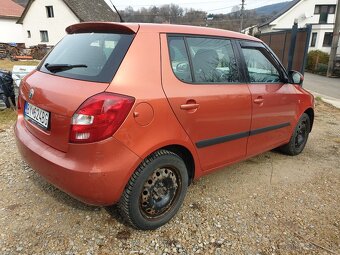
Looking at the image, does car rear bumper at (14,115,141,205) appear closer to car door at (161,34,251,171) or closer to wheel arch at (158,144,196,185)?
wheel arch at (158,144,196,185)

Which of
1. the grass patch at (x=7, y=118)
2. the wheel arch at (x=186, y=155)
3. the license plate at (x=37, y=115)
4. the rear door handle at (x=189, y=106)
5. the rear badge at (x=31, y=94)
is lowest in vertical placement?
the grass patch at (x=7, y=118)

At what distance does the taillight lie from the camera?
2.13 metres

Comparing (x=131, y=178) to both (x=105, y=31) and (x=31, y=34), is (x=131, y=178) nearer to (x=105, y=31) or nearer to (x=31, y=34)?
(x=105, y=31)

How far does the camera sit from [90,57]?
2.50 metres

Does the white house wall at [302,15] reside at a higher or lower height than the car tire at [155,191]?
higher

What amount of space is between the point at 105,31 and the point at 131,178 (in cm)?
129

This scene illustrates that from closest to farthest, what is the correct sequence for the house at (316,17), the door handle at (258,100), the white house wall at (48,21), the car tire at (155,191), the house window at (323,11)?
the car tire at (155,191) < the door handle at (258,100) < the white house wall at (48,21) < the house at (316,17) < the house window at (323,11)

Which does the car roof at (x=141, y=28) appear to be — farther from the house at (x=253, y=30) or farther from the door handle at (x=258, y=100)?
the house at (x=253, y=30)

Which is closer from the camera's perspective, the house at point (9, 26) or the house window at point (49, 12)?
the house window at point (49, 12)

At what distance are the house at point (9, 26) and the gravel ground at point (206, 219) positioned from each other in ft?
130

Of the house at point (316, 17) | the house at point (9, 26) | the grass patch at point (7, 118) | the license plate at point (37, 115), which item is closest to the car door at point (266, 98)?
the license plate at point (37, 115)

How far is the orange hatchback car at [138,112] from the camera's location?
219 centimetres

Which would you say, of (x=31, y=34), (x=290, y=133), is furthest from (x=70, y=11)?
(x=290, y=133)

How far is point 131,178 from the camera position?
2.38 meters
